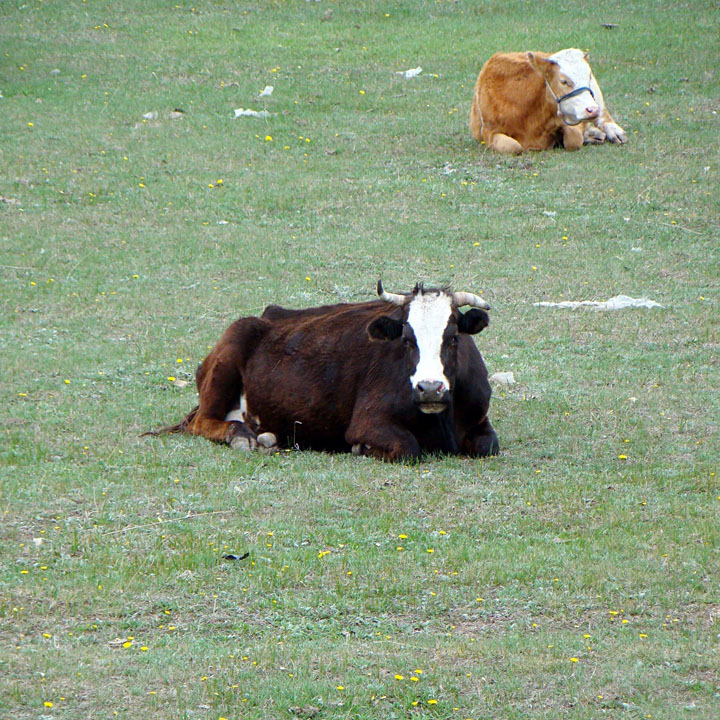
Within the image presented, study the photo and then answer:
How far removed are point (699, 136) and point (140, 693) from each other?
722 inches

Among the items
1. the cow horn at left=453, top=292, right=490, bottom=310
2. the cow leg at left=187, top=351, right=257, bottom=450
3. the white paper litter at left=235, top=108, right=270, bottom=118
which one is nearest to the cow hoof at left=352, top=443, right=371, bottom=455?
the cow leg at left=187, top=351, right=257, bottom=450

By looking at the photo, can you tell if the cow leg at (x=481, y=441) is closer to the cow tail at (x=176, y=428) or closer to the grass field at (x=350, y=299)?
the grass field at (x=350, y=299)

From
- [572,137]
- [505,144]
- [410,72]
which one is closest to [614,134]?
[572,137]

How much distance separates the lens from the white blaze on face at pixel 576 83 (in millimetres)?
21234

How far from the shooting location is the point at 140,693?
5641 mm

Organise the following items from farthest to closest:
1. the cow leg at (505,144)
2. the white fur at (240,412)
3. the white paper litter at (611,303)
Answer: the cow leg at (505,144)
the white paper litter at (611,303)
the white fur at (240,412)

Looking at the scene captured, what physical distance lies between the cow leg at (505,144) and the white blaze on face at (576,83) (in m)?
0.94

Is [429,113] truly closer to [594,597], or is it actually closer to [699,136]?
[699,136]

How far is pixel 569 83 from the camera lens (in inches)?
846

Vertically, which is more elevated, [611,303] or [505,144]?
[505,144]

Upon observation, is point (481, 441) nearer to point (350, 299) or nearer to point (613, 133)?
point (350, 299)

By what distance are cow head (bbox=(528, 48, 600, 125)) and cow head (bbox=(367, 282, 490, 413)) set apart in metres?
11.9

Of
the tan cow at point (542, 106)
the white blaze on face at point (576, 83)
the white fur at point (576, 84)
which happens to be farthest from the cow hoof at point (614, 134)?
the white blaze on face at point (576, 83)

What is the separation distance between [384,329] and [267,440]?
1.34m
